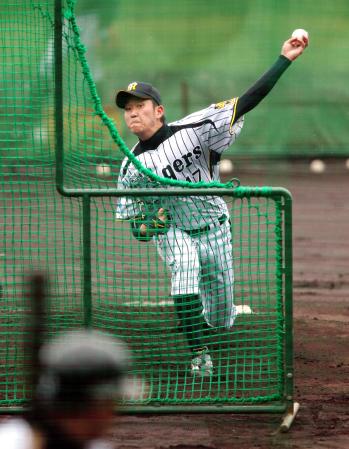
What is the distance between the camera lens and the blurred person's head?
262 centimetres

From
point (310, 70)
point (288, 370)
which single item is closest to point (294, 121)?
point (310, 70)

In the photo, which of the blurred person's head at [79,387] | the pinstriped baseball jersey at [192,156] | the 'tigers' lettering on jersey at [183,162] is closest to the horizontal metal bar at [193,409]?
the pinstriped baseball jersey at [192,156]

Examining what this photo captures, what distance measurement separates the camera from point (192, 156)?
23.0 ft

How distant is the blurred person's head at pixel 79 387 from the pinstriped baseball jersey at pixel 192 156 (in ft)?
12.5

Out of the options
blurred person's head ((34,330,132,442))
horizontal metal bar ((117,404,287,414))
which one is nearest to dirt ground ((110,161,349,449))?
horizontal metal bar ((117,404,287,414))

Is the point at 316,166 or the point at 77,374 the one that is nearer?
the point at 77,374

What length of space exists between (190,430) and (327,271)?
18.9ft

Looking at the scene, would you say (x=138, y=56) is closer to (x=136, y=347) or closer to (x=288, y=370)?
(x=136, y=347)

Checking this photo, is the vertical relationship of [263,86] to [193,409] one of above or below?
above

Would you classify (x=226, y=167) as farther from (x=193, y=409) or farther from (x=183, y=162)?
(x=193, y=409)

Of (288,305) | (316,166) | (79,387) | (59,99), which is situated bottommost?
(79,387)

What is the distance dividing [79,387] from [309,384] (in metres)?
4.53

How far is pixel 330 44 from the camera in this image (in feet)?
58.2

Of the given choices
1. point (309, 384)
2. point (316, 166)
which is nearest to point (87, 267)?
point (309, 384)
